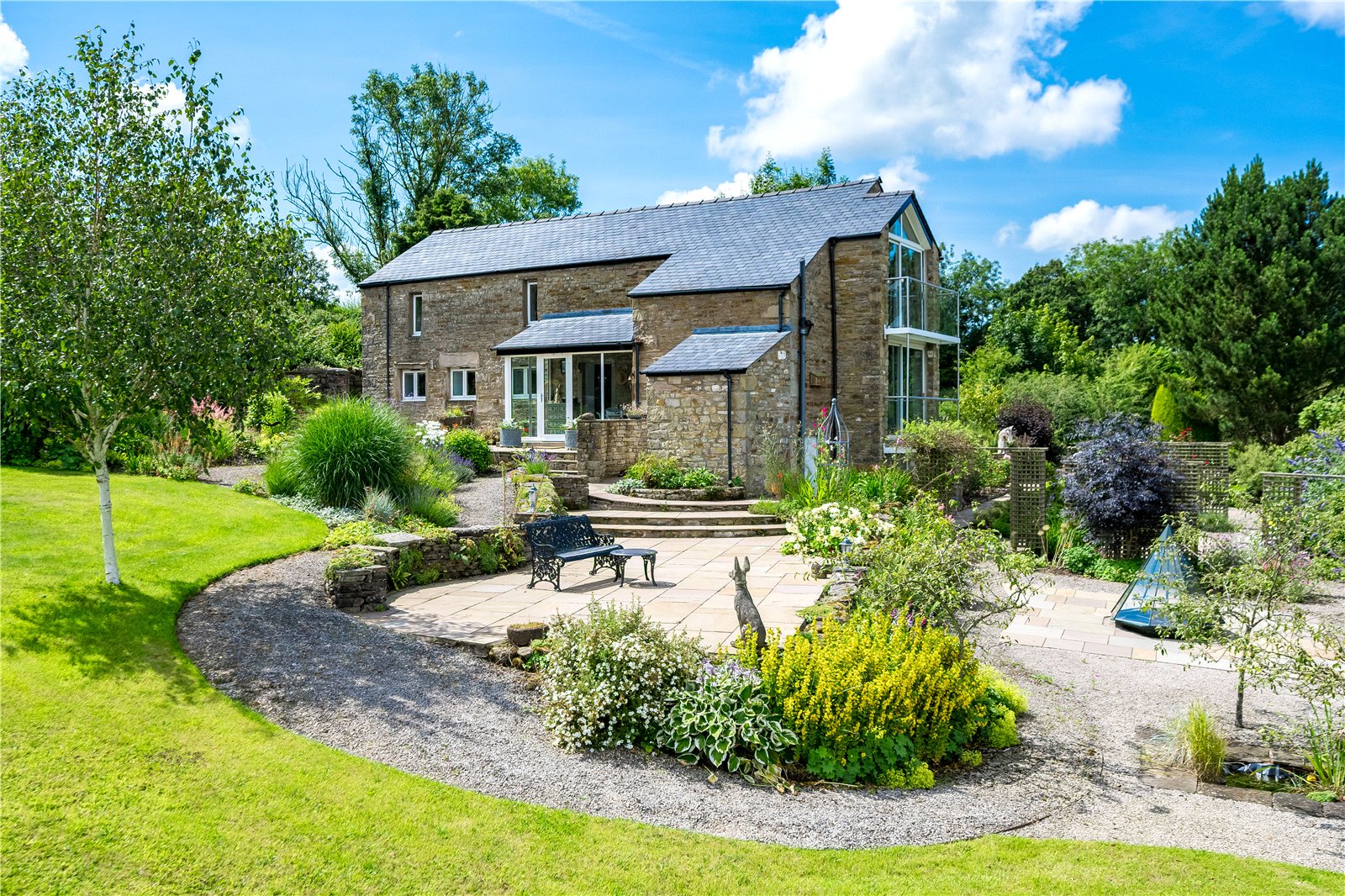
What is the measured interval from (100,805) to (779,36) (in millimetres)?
11719

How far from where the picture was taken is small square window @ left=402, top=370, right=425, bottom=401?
1064 inches

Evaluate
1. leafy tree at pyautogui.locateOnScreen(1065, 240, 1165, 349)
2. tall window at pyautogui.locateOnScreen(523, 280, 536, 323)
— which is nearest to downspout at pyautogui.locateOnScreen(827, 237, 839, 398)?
tall window at pyautogui.locateOnScreen(523, 280, 536, 323)

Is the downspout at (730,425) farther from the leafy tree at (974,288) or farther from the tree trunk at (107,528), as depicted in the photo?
the leafy tree at (974,288)

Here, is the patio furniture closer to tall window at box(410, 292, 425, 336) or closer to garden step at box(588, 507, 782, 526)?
garden step at box(588, 507, 782, 526)

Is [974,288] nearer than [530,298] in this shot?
No

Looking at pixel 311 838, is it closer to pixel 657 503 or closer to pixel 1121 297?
pixel 657 503

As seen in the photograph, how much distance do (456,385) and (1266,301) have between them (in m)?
23.6

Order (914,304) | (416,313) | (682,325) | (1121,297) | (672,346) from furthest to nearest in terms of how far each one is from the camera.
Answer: (1121,297) → (416,313) → (914,304) → (672,346) → (682,325)

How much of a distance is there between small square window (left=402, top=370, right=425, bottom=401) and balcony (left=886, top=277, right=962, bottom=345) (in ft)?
48.4

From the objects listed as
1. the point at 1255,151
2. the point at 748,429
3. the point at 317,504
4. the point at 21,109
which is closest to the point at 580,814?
the point at 21,109

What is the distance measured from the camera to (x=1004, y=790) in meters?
5.79

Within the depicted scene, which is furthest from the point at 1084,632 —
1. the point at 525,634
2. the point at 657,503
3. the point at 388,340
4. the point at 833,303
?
the point at 388,340

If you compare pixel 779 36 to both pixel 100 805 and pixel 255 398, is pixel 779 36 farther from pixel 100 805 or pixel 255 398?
pixel 100 805

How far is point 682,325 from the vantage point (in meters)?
20.2
